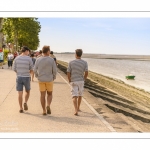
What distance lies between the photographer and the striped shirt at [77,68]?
30.8 ft

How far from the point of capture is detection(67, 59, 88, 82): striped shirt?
9375mm

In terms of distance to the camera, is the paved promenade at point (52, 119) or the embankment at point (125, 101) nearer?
the paved promenade at point (52, 119)

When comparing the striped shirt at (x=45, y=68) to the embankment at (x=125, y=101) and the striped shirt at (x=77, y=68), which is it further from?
the embankment at (x=125, y=101)

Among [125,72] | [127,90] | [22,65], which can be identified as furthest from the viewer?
[125,72]

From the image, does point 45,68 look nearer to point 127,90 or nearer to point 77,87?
point 77,87

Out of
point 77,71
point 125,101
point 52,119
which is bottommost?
point 125,101

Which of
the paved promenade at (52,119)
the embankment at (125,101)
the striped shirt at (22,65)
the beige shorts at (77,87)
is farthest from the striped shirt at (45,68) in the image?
the embankment at (125,101)

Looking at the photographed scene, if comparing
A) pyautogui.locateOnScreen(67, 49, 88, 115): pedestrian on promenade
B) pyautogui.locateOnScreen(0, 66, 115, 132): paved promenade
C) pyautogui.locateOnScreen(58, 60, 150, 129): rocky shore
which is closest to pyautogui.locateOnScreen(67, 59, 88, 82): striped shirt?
pyautogui.locateOnScreen(67, 49, 88, 115): pedestrian on promenade

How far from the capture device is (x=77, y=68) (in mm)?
9391

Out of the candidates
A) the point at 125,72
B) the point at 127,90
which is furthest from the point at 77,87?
the point at 125,72

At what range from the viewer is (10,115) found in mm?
9367

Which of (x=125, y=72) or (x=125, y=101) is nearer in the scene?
(x=125, y=101)
